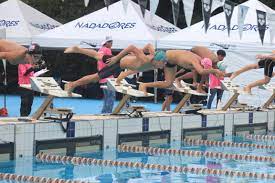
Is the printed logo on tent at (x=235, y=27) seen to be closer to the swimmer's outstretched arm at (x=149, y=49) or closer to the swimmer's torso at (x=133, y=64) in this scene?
the swimmer's outstretched arm at (x=149, y=49)

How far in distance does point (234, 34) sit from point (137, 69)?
6.46 meters

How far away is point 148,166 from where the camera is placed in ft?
29.8

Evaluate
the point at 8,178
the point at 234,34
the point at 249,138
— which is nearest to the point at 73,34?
the point at 234,34

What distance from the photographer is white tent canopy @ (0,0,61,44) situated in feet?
64.6

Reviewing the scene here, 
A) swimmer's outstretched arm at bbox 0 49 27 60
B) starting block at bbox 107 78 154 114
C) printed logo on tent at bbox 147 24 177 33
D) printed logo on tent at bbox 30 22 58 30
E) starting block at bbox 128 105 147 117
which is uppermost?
printed logo on tent at bbox 30 22 58 30

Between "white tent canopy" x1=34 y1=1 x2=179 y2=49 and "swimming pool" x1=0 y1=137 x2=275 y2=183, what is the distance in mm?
7862

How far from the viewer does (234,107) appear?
596 inches

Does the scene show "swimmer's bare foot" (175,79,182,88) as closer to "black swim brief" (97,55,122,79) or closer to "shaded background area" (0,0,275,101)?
"black swim brief" (97,55,122,79)

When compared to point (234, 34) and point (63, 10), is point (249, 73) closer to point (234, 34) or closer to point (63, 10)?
point (234, 34)

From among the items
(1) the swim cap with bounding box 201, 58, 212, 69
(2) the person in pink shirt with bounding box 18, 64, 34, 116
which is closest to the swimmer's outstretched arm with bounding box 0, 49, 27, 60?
(2) the person in pink shirt with bounding box 18, 64, 34, 116

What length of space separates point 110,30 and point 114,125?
28.4 feet

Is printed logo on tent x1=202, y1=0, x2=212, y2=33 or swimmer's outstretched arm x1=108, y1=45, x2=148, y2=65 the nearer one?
swimmer's outstretched arm x1=108, y1=45, x2=148, y2=65

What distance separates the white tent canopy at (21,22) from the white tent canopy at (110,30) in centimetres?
52

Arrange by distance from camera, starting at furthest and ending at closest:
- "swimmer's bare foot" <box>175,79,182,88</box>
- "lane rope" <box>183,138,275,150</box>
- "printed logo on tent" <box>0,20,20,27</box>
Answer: "printed logo on tent" <box>0,20,20,27</box>, "swimmer's bare foot" <box>175,79,182,88</box>, "lane rope" <box>183,138,275,150</box>
